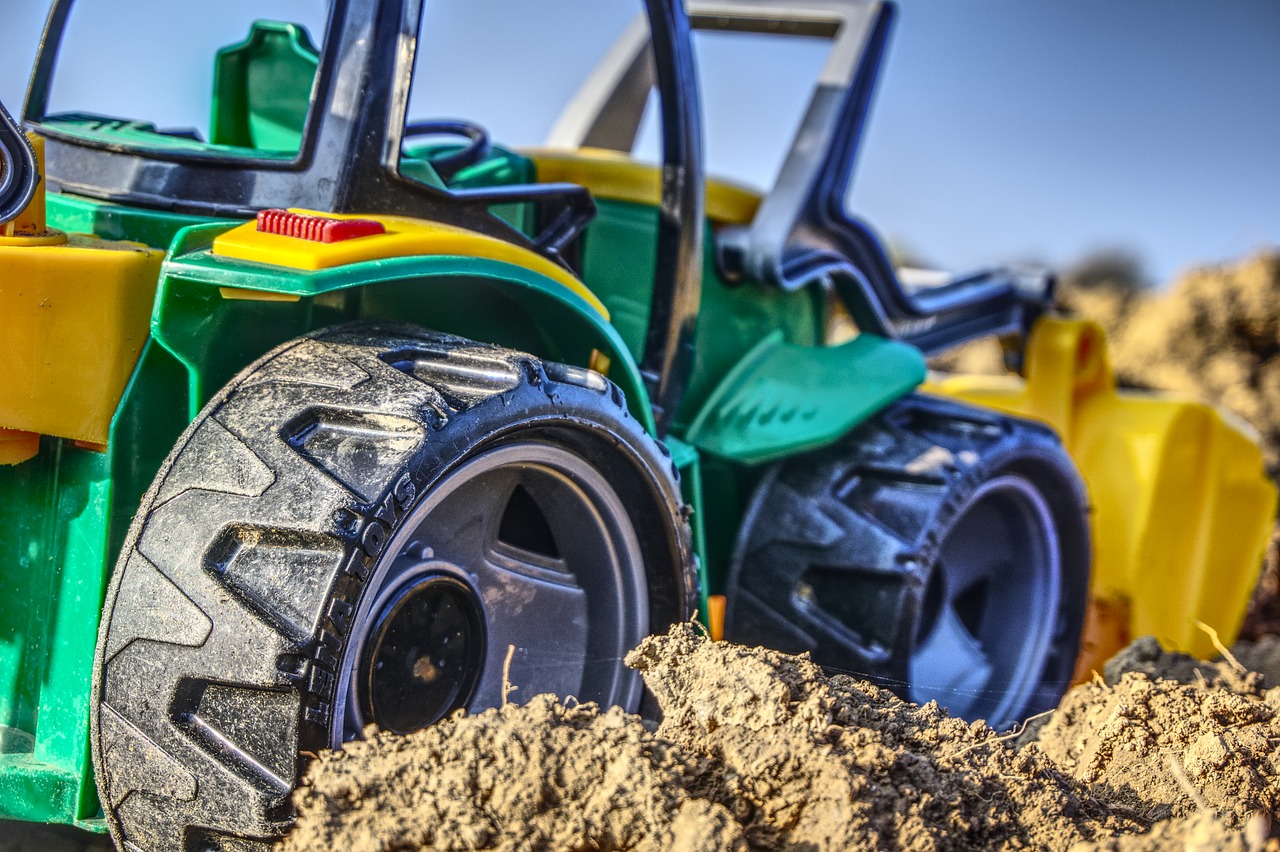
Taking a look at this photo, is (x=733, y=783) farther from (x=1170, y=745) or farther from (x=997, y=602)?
(x=997, y=602)

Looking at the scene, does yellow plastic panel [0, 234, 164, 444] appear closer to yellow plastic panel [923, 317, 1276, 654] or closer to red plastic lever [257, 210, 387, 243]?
red plastic lever [257, 210, 387, 243]

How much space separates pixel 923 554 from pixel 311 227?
1.66m

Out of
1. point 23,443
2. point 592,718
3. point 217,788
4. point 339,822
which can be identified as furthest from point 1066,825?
point 23,443

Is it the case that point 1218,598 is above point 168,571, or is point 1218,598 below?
below

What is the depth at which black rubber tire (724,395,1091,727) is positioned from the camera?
3027 millimetres

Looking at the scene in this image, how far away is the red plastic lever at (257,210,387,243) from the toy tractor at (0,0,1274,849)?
0.04 ft

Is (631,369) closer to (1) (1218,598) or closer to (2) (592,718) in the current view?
(2) (592,718)

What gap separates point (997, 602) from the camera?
370cm

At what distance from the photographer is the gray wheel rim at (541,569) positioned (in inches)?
82.7

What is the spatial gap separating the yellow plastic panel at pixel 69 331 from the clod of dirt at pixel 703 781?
2.22ft

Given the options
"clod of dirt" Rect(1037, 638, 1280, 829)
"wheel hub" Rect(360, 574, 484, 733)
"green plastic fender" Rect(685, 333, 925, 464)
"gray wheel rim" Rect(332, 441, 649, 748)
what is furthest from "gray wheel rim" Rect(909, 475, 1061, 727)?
"wheel hub" Rect(360, 574, 484, 733)

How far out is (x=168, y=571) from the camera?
5.67ft

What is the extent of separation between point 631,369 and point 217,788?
1.11 meters

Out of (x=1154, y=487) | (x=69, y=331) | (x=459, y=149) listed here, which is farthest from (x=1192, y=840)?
(x=1154, y=487)
